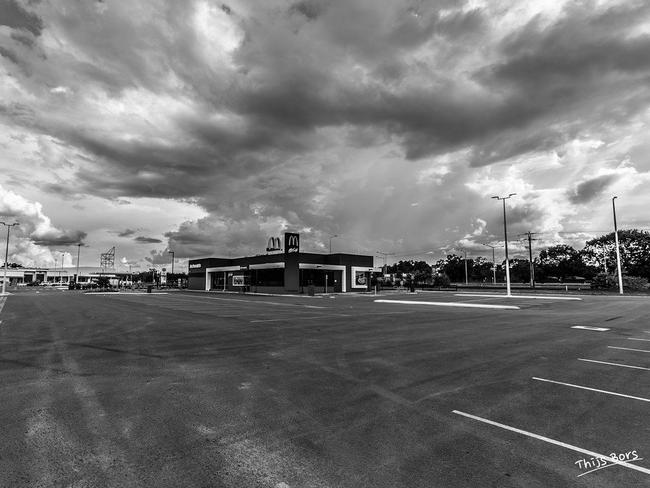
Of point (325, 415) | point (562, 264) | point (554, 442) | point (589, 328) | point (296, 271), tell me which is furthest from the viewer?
point (562, 264)

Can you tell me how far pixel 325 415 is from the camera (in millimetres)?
5633

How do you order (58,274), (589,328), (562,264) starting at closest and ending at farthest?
(589,328) < (562,264) < (58,274)

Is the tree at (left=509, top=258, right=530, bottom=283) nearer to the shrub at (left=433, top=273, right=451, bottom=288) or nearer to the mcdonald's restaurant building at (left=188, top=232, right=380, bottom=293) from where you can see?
the shrub at (left=433, top=273, right=451, bottom=288)

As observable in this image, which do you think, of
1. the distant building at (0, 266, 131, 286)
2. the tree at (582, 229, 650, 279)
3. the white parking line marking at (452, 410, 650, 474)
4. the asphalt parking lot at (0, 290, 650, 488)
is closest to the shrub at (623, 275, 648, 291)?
the tree at (582, 229, 650, 279)

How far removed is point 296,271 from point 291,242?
4.66 metres

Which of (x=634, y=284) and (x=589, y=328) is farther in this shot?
(x=634, y=284)

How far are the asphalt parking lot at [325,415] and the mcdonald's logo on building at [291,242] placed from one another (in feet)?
147

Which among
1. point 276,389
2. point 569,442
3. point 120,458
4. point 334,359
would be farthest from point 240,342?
point 569,442

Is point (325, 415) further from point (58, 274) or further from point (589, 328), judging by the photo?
point (58, 274)

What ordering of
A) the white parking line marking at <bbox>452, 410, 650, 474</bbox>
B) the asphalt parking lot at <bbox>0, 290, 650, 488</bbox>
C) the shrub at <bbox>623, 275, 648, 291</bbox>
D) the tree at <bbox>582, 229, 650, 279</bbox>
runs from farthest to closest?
1. the tree at <bbox>582, 229, 650, 279</bbox>
2. the shrub at <bbox>623, 275, 648, 291</bbox>
3. the white parking line marking at <bbox>452, 410, 650, 474</bbox>
4. the asphalt parking lot at <bbox>0, 290, 650, 488</bbox>

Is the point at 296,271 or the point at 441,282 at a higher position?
the point at 296,271

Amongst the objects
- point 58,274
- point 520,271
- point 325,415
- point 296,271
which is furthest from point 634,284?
point 58,274

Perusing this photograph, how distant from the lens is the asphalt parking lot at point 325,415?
13.1ft

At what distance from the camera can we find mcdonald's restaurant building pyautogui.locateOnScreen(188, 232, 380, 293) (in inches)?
2196
